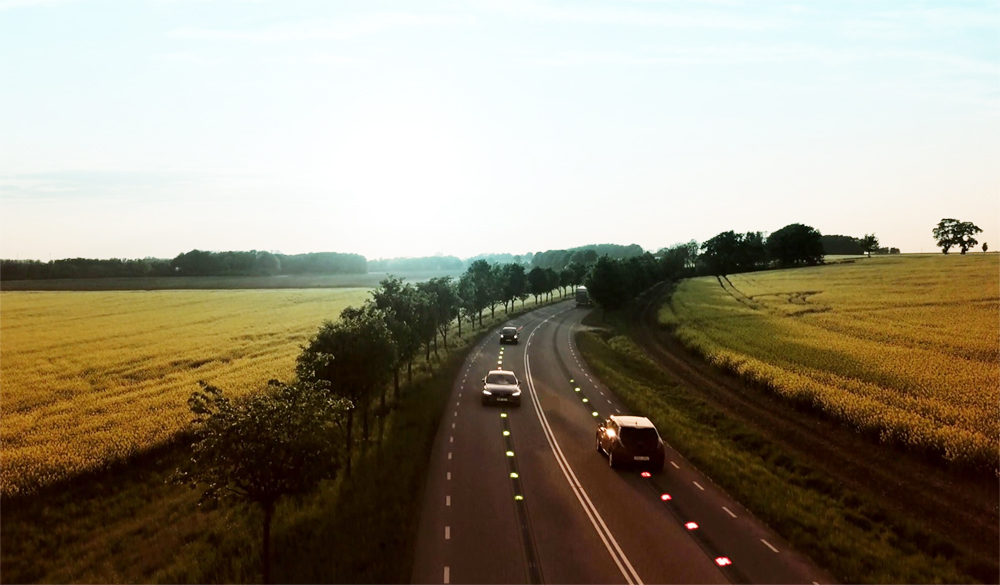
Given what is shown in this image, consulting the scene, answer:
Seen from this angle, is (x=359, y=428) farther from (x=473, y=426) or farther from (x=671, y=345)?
(x=671, y=345)

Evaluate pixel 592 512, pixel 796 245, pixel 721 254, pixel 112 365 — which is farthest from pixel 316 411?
pixel 721 254

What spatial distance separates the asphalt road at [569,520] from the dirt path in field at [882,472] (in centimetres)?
614

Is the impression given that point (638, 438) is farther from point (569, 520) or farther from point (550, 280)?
point (550, 280)

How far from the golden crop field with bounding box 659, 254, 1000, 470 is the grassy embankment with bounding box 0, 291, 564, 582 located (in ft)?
72.8

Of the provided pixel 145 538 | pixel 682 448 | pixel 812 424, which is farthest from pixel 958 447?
pixel 145 538

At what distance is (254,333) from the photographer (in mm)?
58594

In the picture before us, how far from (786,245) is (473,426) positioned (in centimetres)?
13771

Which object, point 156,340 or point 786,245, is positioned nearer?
point 156,340

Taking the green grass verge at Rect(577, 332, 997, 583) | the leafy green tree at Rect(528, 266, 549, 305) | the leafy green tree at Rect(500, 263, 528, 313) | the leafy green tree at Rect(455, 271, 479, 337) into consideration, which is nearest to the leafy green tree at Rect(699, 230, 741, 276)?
the leafy green tree at Rect(528, 266, 549, 305)

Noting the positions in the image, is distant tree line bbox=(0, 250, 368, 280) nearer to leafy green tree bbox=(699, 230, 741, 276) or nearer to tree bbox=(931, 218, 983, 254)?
leafy green tree bbox=(699, 230, 741, 276)

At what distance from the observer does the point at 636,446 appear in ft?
71.7

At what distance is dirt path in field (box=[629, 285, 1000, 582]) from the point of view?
18.2 meters

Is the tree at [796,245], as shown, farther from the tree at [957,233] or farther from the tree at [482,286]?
the tree at [482,286]

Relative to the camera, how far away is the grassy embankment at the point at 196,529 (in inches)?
589
